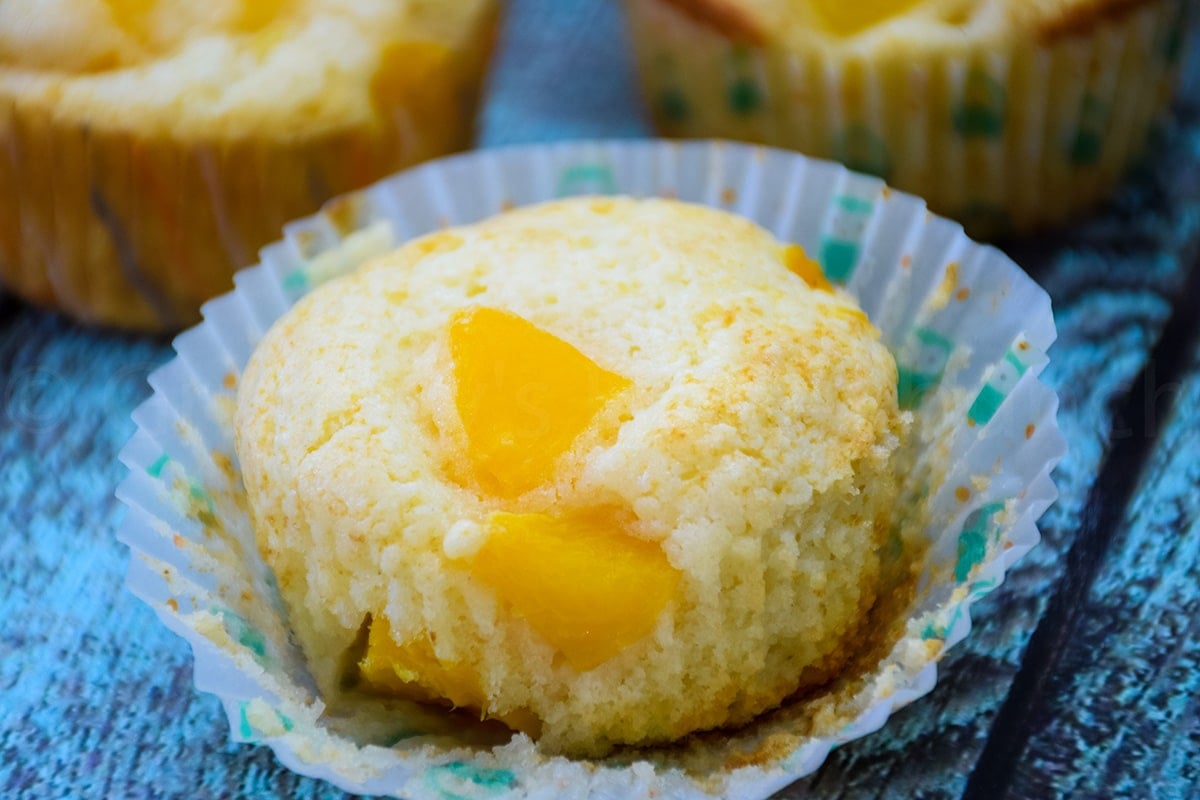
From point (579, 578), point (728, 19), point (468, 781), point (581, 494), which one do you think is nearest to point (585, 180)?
point (728, 19)

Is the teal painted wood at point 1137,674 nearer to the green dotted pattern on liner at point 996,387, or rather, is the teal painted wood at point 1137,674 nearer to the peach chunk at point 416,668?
the green dotted pattern on liner at point 996,387

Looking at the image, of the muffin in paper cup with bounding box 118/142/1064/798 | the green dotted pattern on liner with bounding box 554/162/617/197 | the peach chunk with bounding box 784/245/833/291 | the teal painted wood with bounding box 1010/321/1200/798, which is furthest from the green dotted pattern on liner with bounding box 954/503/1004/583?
the green dotted pattern on liner with bounding box 554/162/617/197

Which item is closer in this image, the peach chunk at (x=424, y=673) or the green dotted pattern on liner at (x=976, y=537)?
the peach chunk at (x=424, y=673)

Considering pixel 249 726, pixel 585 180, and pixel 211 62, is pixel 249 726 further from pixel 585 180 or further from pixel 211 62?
pixel 211 62

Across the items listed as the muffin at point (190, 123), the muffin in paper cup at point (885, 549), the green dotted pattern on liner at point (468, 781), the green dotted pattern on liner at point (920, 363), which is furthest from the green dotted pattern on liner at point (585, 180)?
the green dotted pattern on liner at point (468, 781)

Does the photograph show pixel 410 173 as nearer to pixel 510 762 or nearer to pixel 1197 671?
pixel 510 762

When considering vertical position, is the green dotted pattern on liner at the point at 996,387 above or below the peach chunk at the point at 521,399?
below
